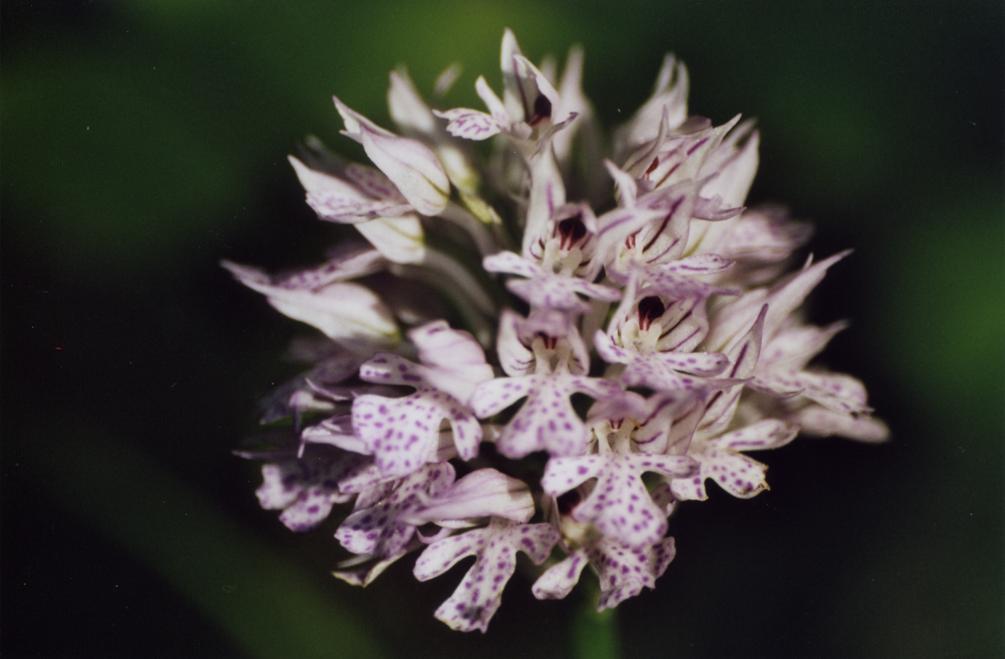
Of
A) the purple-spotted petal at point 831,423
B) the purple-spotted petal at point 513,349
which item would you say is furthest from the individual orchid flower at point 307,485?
the purple-spotted petal at point 831,423

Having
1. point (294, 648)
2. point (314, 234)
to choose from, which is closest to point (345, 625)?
point (294, 648)

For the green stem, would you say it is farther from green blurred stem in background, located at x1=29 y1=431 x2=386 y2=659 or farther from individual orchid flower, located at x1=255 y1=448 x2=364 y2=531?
green blurred stem in background, located at x1=29 y1=431 x2=386 y2=659

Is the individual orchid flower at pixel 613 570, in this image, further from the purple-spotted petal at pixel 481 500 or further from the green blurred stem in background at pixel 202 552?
the green blurred stem in background at pixel 202 552

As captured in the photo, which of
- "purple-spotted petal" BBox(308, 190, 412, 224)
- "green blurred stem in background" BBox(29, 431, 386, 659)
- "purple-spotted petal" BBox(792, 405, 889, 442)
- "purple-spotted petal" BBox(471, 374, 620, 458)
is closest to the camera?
"purple-spotted petal" BBox(471, 374, 620, 458)

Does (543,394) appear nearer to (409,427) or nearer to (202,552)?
(409,427)

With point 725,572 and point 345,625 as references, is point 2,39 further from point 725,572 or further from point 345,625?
point 725,572

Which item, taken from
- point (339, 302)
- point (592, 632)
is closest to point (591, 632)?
point (592, 632)

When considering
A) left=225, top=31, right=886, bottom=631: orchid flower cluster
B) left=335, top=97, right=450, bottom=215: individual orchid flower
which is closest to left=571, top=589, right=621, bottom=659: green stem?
left=225, top=31, right=886, bottom=631: orchid flower cluster
